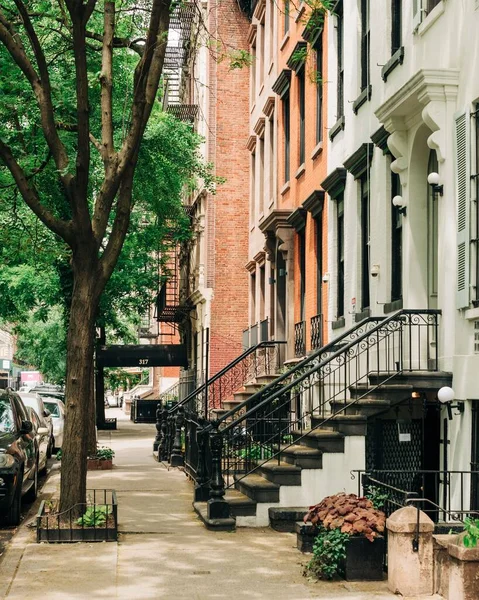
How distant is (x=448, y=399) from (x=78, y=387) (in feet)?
14.8

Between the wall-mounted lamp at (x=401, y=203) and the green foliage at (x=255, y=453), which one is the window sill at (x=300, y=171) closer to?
the green foliage at (x=255, y=453)

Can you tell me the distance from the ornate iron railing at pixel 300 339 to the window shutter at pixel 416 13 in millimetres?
8362

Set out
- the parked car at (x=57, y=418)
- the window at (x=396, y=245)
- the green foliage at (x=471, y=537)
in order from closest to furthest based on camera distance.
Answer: the green foliage at (x=471, y=537)
the window at (x=396, y=245)
the parked car at (x=57, y=418)

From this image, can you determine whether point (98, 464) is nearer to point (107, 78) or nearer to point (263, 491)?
point (263, 491)

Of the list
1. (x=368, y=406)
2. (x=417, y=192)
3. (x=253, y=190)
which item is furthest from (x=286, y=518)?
(x=253, y=190)

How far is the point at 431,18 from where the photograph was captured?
1352cm

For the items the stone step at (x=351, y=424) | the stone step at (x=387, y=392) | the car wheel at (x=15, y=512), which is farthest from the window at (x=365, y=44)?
the car wheel at (x=15, y=512)

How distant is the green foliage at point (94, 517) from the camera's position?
41.2 feet

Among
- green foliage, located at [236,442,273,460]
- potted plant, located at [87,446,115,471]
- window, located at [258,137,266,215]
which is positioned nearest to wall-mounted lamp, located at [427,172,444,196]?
green foliage, located at [236,442,273,460]

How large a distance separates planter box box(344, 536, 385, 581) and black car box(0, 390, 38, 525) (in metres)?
5.71

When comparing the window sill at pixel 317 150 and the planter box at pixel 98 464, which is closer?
the window sill at pixel 317 150

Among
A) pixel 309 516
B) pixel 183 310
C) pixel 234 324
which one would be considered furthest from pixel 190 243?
pixel 309 516

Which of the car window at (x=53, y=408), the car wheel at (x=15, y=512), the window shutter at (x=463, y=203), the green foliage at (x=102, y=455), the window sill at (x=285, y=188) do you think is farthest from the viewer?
the car window at (x=53, y=408)

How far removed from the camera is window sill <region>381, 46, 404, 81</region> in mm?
14867
